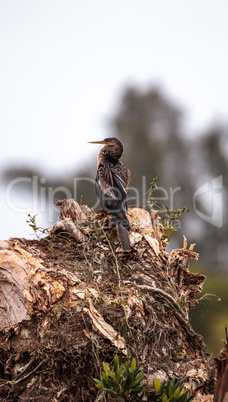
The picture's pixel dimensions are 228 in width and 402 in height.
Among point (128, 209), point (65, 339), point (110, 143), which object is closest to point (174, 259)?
point (128, 209)

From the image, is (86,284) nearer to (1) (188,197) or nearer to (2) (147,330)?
(2) (147,330)

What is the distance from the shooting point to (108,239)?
4480 mm

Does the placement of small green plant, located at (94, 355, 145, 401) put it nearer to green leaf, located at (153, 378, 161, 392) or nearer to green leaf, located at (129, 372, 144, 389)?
green leaf, located at (129, 372, 144, 389)

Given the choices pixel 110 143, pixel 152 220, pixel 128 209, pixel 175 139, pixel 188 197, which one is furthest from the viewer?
pixel 175 139

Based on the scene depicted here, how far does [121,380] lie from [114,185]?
316cm

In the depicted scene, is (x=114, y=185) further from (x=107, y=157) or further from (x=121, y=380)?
(x=121, y=380)

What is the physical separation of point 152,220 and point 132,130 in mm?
7510

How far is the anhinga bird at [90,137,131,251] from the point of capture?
4.65 meters

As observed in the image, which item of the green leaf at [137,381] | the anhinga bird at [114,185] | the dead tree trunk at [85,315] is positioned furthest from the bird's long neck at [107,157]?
the green leaf at [137,381]

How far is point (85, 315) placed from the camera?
11.4 feet

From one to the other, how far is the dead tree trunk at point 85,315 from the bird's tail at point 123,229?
0.06 meters

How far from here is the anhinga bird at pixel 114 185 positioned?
15.3ft

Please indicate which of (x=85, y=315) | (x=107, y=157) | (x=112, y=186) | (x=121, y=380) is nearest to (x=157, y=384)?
(x=121, y=380)

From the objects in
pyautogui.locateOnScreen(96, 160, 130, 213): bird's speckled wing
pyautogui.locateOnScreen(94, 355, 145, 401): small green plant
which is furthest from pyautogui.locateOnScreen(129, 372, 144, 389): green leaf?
pyautogui.locateOnScreen(96, 160, 130, 213): bird's speckled wing
